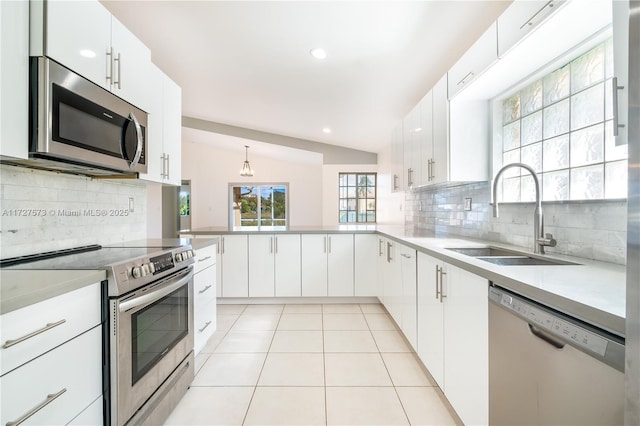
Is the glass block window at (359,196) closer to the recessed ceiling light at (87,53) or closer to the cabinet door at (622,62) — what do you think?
the recessed ceiling light at (87,53)

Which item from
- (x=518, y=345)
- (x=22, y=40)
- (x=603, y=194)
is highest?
(x=22, y=40)

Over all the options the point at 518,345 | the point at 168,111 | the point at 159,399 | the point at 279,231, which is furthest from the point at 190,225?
the point at 518,345

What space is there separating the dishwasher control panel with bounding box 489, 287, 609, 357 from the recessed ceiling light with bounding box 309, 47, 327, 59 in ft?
7.68

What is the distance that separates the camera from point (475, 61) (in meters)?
1.72

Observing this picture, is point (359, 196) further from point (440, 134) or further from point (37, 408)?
point (37, 408)

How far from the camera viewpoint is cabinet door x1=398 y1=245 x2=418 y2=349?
200 cm

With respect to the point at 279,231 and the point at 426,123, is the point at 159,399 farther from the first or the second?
the point at 426,123

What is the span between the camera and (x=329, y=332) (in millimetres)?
2576

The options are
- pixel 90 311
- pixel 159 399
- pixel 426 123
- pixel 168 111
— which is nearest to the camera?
pixel 90 311

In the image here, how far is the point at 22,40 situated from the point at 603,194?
98.5 inches

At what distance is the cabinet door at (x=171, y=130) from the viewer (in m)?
2.10

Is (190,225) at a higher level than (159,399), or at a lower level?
higher

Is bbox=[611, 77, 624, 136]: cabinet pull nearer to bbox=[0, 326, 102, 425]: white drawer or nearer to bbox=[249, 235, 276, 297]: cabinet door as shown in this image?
bbox=[0, 326, 102, 425]: white drawer

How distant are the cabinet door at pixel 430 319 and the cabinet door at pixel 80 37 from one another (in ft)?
6.67
